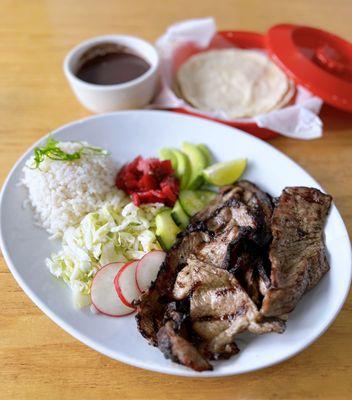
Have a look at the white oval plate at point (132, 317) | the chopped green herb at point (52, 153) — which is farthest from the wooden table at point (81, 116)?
the chopped green herb at point (52, 153)

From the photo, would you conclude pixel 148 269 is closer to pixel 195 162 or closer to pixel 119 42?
pixel 195 162

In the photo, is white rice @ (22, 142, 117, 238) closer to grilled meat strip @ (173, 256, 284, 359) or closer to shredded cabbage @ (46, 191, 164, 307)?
shredded cabbage @ (46, 191, 164, 307)

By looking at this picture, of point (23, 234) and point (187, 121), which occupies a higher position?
point (187, 121)

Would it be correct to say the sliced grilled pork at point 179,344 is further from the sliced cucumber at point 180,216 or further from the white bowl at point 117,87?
the white bowl at point 117,87

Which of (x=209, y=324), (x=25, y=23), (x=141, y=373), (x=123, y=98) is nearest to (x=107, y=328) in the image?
(x=141, y=373)

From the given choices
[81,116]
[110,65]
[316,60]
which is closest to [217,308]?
[81,116]

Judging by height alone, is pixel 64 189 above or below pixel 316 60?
below

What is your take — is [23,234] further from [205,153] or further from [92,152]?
[205,153]
